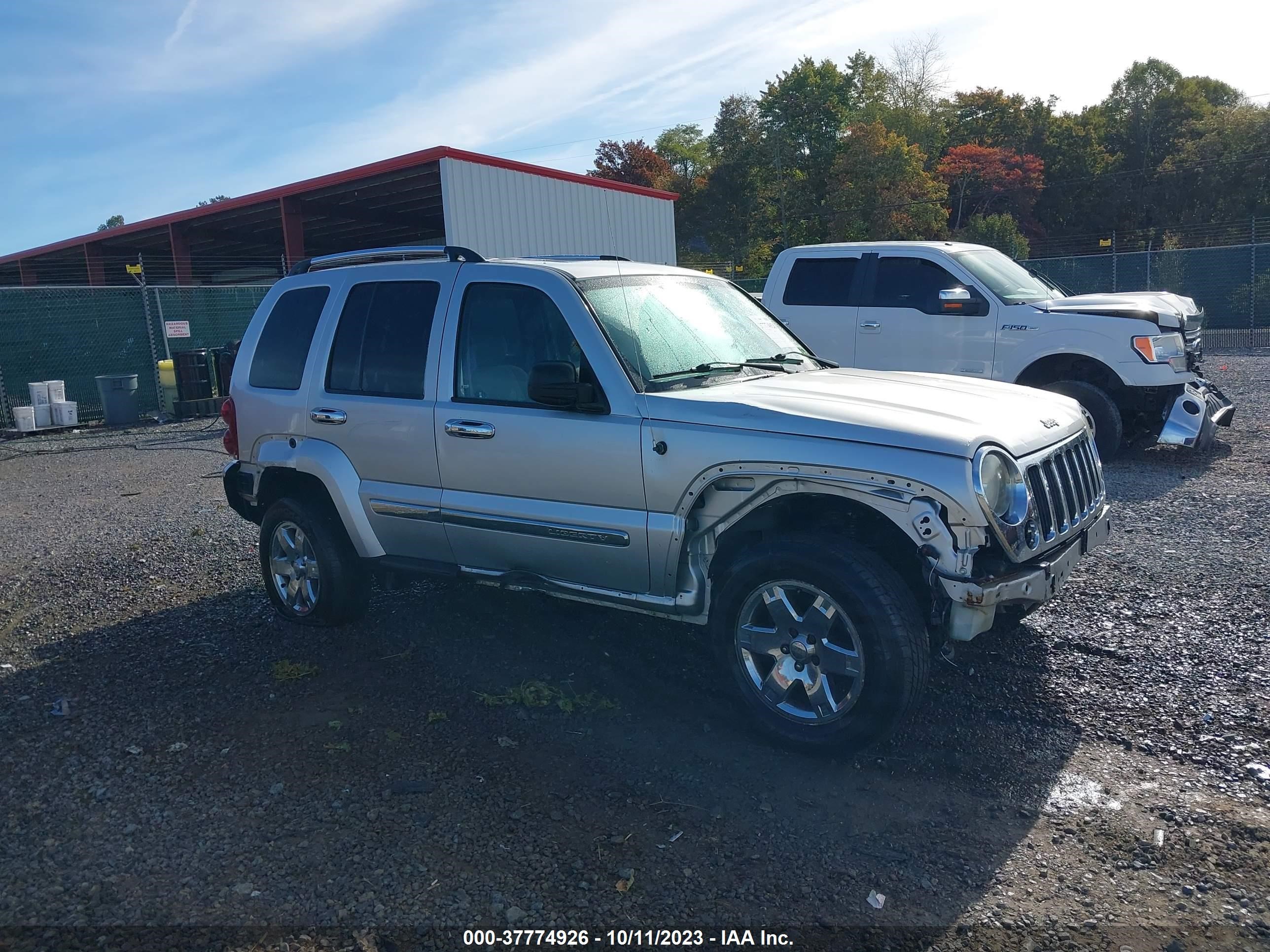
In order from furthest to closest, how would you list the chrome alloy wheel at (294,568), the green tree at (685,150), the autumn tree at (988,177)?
the green tree at (685,150)
the autumn tree at (988,177)
the chrome alloy wheel at (294,568)

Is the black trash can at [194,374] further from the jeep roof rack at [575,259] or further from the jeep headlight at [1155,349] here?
the jeep headlight at [1155,349]

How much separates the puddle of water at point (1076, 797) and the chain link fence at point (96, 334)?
16.9m

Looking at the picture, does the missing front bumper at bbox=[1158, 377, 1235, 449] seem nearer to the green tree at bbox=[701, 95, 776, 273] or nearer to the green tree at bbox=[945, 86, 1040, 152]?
the green tree at bbox=[701, 95, 776, 273]

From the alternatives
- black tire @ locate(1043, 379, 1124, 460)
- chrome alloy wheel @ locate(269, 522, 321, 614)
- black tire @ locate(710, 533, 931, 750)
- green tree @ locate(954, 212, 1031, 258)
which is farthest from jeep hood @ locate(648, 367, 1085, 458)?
green tree @ locate(954, 212, 1031, 258)

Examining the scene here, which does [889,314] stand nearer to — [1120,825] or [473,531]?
[473,531]

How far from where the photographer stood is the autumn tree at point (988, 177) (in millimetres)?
48000

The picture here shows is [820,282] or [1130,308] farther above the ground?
[820,282]

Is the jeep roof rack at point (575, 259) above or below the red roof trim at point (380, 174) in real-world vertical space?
below

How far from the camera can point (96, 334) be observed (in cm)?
1744

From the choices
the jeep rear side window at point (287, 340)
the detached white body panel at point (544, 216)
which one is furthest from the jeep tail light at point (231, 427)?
the detached white body panel at point (544, 216)

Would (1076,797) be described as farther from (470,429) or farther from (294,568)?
(294,568)

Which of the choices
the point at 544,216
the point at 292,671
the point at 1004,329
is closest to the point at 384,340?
the point at 292,671

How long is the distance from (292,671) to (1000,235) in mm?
35300

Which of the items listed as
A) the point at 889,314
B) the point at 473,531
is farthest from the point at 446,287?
the point at 889,314
